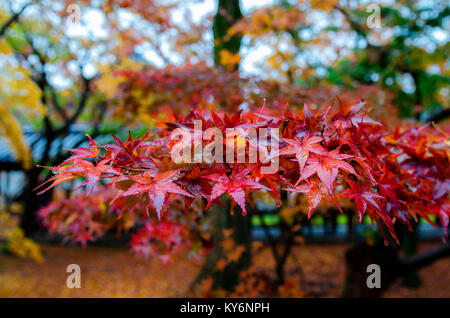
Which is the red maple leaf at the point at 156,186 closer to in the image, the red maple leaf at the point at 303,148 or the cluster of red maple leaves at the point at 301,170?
the cluster of red maple leaves at the point at 301,170

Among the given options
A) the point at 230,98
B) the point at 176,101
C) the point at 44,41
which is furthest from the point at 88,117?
the point at 230,98

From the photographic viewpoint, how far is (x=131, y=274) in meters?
6.57

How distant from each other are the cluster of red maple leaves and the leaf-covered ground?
3690 mm

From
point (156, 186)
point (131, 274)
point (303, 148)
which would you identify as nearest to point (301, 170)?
point (303, 148)

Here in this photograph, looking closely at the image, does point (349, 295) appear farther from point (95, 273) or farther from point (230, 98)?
point (95, 273)

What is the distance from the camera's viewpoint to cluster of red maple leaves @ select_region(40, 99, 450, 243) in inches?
43.4

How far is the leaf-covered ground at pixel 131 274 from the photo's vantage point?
17.4 feet

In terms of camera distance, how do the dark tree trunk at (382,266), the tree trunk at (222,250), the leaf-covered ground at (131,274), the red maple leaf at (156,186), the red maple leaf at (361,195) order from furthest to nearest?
1. the leaf-covered ground at (131,274)
2. the tree trunk at (222,250)
3. the dark tree trunk at (382,266)
4. the red maple leaf at (361,195)
5. the red maple leaf at (156,186)

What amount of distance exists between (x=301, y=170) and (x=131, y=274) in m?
6.46

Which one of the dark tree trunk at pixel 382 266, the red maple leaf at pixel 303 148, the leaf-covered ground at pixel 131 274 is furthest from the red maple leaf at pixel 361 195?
the leaf-covered ground at pixel 131 274

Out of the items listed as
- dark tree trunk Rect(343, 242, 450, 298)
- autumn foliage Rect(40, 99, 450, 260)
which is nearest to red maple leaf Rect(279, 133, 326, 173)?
autumn foliage Rect(40, 99, 450, 260)

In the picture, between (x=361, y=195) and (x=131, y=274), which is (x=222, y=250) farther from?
(x=131, y=274)

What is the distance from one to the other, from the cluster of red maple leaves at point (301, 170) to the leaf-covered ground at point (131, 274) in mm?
3690

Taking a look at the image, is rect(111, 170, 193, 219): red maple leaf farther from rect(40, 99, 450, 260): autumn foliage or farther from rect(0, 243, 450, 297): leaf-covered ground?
rect(0, 243, 450, 297): leaf-covered ground
